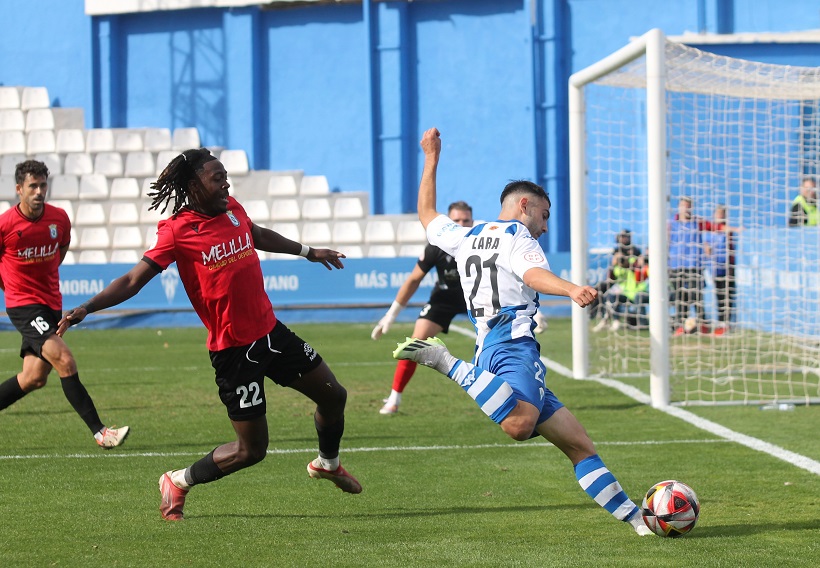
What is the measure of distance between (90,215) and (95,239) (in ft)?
2.65

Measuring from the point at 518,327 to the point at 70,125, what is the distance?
24086mm

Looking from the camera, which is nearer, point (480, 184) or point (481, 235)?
point (481, 235)

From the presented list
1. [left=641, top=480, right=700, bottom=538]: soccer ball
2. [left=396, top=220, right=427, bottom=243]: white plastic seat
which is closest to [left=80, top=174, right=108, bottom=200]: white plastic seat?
[left=396, top=220, right=427, bottom=243]: white plastic seat

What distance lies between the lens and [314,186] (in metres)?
27.3

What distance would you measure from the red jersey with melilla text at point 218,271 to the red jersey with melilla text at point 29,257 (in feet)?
10.6

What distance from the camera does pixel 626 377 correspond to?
13.6 meters

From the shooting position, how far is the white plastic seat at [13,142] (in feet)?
91.1

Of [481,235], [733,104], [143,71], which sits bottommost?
[481,235]

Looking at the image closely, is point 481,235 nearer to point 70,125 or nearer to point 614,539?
point 614,539

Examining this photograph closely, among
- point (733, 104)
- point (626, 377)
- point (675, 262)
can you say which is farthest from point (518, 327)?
point (733, 104)

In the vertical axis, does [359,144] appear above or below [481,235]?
above

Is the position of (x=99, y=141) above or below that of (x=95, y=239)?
above

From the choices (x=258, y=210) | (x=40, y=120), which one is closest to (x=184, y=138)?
(x=258, y=210)

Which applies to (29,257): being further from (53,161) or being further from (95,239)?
(53,161)
